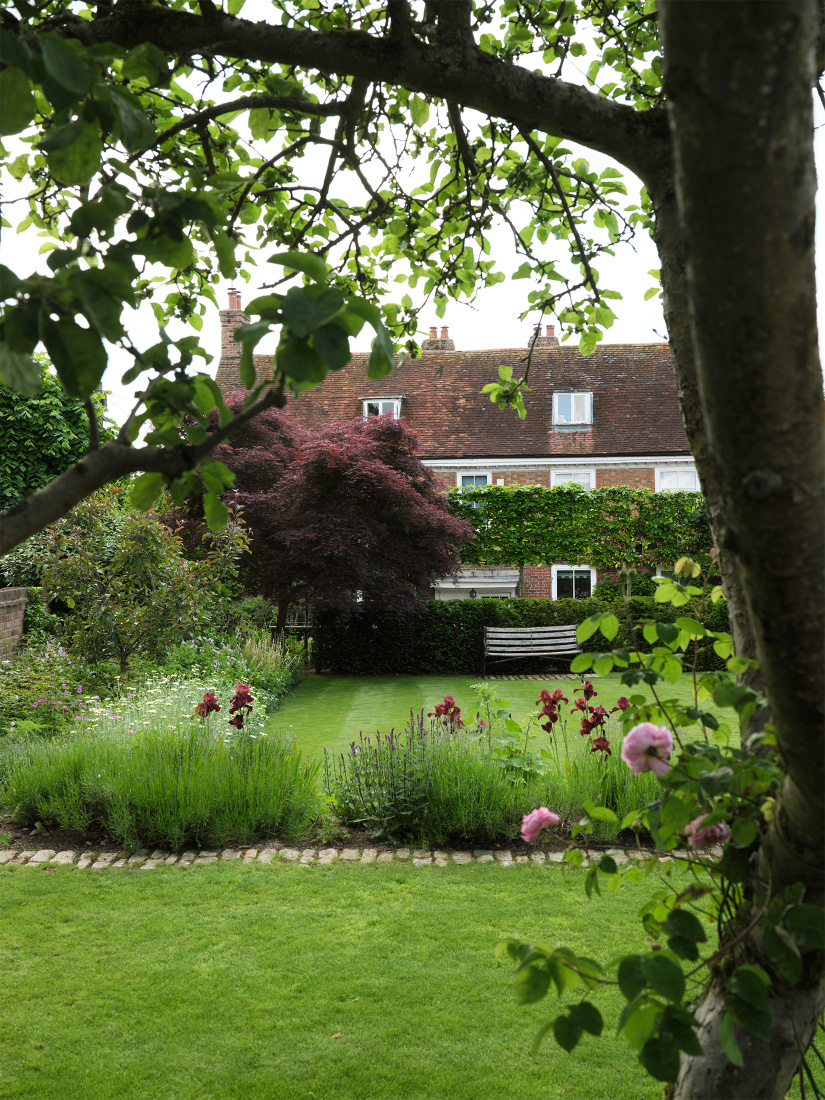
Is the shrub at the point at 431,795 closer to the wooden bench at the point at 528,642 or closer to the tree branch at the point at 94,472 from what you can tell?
the tree branch at the point at 94,472

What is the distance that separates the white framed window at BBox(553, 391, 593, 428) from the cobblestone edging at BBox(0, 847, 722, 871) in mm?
18402

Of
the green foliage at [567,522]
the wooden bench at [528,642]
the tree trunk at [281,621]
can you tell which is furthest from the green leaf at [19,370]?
the green foliage at [567,522]

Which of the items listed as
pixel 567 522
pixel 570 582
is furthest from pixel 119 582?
pixel 570 582

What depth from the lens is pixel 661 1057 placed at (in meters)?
1.14

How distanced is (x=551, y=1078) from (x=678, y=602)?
1.93 meters

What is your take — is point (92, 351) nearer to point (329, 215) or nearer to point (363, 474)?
point (329, 215)

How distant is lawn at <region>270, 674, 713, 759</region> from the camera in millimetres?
8461

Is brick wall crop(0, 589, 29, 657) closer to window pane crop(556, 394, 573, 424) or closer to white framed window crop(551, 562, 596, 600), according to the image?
white framed window crop(551, 562, 596, 600)

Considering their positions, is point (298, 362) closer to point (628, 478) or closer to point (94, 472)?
point (94, 472)

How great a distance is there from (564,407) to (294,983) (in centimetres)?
2052

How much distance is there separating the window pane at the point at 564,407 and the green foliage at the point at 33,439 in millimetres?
13189

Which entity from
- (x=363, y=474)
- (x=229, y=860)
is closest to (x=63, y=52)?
(x=229, y=860)

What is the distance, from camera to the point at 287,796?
520 cm

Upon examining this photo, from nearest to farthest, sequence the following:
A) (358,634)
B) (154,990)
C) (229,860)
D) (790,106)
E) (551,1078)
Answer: (790,106) < (551,1078) < (154,990) < (229,860) < (358,634)
